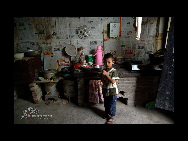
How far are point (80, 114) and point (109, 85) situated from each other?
1298 millimetres

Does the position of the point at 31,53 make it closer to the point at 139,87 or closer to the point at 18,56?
the point at 18,56

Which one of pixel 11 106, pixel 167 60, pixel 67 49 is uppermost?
pixel 67 49

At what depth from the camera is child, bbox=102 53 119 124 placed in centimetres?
288

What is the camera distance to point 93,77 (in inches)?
143

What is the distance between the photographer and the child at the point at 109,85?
288 centimetres

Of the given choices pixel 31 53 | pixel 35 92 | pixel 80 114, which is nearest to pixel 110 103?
pixel 80 114

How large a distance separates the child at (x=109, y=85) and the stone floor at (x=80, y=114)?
272 millimetres

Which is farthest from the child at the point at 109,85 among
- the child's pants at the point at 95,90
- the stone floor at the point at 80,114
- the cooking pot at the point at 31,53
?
the cooking pot at the point at 31,53

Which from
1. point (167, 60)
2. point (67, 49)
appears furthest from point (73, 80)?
point (167, 60)

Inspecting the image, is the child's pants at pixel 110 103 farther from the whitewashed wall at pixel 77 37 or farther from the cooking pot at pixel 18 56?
the cooking pot at pixel 18 56

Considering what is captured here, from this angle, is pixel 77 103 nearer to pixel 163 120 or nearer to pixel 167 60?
pixel 163 120

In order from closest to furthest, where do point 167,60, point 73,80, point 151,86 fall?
point 167,60 → point 151,86 → point 73,80

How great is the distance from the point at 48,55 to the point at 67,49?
715 mm

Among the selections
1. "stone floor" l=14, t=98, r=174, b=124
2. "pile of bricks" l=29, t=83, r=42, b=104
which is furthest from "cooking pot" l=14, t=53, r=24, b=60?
"stone floor" l=14, t=98, r=174, b=124
